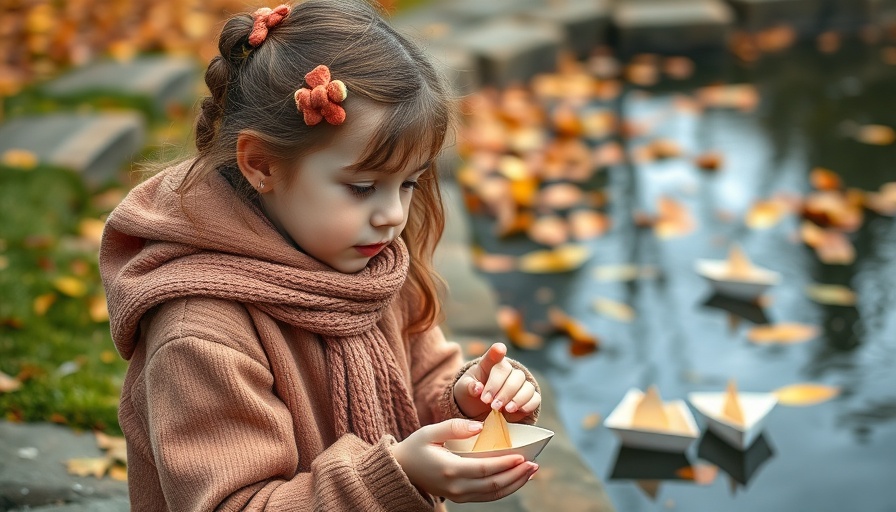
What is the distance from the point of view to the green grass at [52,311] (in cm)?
241

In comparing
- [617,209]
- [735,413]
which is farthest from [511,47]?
[735,413]

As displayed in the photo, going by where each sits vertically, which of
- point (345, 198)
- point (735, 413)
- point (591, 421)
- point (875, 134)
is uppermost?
point (345, 198)

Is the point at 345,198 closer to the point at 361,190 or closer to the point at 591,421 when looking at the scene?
the point at 361,190

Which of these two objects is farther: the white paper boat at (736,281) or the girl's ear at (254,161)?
Result: the white paper boat at (736,281)

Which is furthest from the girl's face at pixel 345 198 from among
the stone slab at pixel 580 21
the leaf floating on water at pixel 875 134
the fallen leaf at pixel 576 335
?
the stone slab at pixel 580 21

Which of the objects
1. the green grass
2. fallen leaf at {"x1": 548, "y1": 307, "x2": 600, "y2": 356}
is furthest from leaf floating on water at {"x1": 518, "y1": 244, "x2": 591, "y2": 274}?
the green grass

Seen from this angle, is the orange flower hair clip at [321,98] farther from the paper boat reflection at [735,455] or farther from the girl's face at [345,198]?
the paper boat reflection at [735,455]

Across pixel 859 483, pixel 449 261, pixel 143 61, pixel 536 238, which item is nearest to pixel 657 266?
pixel 536 238

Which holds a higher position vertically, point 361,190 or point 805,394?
point 361,190

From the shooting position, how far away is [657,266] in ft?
11.3

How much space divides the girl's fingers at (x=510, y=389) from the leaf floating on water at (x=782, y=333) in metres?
1.55

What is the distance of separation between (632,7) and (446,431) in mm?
4693

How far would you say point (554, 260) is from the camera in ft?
11.5

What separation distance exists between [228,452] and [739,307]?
2.08m
